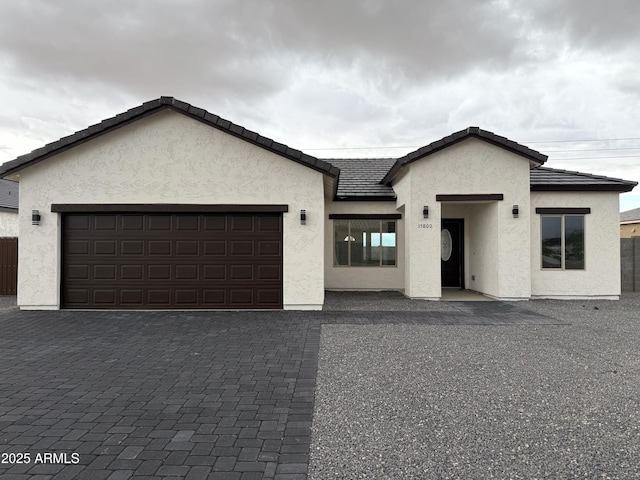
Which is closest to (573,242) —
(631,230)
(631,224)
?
(631,224)

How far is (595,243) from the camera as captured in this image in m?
10.9

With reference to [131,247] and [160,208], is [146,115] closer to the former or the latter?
[160,208]

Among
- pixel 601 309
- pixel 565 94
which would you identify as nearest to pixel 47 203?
pixel 601 309

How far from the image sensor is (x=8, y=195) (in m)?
20.8

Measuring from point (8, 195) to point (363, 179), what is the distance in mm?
21400

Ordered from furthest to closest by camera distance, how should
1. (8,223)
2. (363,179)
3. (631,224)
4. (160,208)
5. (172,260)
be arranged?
(631,224), (8,223), (363,179), (172,260), (160,208)

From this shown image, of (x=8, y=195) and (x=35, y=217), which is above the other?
(x=8, y=195)

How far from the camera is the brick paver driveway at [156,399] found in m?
2.68

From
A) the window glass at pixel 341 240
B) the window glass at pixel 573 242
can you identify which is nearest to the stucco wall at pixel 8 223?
the window glass at pixel 341 240

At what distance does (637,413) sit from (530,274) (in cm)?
784

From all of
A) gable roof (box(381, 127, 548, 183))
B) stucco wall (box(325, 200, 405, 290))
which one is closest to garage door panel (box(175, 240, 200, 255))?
stucco wall (box(325, 200, 405, 290))

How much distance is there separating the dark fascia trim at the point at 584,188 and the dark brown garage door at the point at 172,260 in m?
8.29

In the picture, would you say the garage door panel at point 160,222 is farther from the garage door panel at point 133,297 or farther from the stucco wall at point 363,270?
the stucco wall at point 363,270

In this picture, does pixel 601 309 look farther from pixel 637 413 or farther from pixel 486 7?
pixel 486 7
